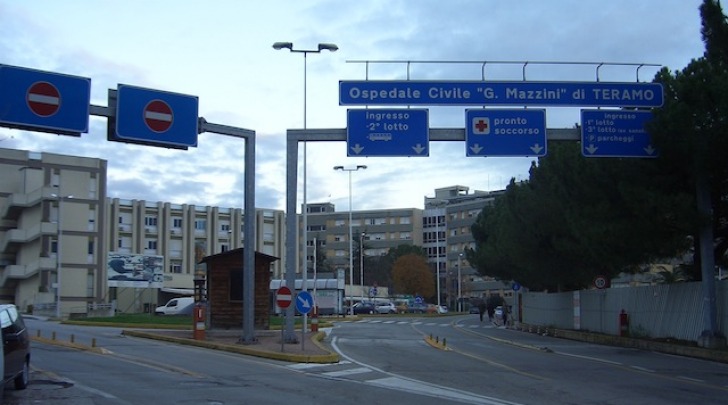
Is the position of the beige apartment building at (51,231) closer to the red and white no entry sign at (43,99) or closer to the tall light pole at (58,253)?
the tall light pole at (58,253)

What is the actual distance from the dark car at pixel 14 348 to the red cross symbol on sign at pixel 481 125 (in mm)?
14919

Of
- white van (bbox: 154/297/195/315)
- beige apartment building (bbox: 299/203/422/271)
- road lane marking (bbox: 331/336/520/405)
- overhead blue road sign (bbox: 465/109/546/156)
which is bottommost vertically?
road lane marking (bbox: 331/336/520/405)

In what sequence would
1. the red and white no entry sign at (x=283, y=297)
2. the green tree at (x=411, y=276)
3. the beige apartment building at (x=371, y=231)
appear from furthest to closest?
the beige apartment building at (x=371, y=231), the green tree at (x=411, y=276), the red and white no entry sign at (x=283, y=297)

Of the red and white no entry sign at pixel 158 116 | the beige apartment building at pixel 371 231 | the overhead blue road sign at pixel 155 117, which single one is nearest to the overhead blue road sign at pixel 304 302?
the overhead blue road sign at pixel 155 117

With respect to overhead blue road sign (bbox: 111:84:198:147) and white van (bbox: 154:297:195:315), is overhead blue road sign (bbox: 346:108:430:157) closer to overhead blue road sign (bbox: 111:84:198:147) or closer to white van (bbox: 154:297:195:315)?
overhead blue road sign (bbox: 111:84:198:147)

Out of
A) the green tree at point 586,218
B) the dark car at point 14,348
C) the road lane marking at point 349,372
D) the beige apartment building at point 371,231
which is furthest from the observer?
the beige apartment building at point 371,231

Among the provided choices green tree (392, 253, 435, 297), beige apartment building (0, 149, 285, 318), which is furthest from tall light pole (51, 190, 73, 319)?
green tree (392, 253, 435, 297)

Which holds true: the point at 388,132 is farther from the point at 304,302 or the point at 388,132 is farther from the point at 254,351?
the point at 254,351

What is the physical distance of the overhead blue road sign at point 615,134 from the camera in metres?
24.9

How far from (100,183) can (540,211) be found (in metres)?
48.4

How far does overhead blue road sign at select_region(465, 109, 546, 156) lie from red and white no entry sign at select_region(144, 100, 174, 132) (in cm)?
901

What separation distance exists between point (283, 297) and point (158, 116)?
625 centimetres

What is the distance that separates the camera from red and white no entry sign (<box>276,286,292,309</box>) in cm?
2308

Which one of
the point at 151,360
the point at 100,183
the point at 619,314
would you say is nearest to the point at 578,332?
the point at 619,314
